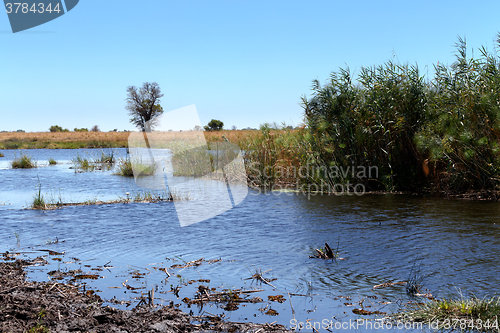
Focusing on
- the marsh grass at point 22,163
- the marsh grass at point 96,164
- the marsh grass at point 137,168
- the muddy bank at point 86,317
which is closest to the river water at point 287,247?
the muddy bank at point 86,317

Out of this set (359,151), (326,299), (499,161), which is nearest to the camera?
(326,299)

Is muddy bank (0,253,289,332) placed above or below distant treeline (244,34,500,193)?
below

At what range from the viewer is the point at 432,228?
10273mm

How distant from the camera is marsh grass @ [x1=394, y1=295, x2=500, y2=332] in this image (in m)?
4.48

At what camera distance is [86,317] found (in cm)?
451

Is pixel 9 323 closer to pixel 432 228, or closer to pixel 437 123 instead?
pixel 432 228

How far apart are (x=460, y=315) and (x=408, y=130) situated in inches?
465

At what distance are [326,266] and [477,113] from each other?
9548 millimetres

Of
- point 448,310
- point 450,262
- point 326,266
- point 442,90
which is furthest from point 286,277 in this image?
point 442,90

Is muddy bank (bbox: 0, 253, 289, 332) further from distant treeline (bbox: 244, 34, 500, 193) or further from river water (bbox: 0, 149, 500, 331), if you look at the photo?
distant treeline (bbox: 244, 34, 500, 193)

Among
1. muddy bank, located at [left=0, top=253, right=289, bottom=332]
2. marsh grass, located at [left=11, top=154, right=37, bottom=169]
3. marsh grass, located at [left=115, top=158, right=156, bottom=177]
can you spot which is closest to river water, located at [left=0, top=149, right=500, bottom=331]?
muddy bank, located at [left=0, top=253, right=289, bottom=332]

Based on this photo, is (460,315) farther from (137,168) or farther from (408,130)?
(137,168)

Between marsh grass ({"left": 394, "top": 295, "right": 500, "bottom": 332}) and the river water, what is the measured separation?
43 cm

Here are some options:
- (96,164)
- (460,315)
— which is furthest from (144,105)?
(460,315)
